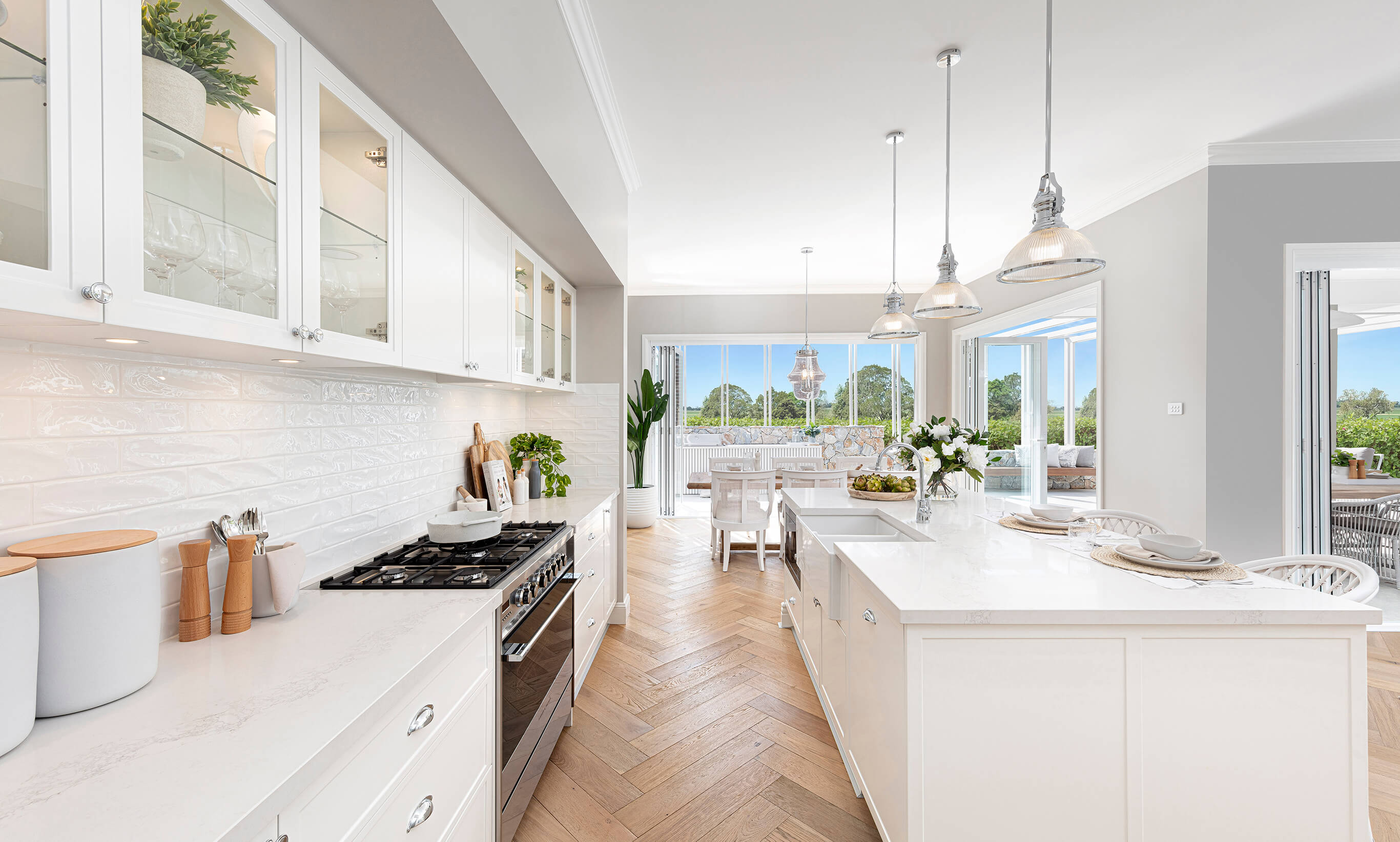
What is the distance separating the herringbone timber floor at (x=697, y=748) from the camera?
1.77 metres

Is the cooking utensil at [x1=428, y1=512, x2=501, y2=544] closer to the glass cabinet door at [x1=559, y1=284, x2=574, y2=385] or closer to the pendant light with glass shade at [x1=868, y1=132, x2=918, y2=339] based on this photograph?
the glass cabinet door at [x1=559, y1=284, x2=574, y2=385]

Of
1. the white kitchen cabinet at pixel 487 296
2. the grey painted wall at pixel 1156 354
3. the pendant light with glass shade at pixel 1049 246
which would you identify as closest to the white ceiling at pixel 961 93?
the grey painted wall at pixel 1156 354

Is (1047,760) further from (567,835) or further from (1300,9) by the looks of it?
(1300,9)

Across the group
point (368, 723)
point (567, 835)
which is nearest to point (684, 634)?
point (567, 835)

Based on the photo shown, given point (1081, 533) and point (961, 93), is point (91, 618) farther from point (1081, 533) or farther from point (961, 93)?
point (961, 93)

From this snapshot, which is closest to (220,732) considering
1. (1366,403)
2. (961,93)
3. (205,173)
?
(205,173)

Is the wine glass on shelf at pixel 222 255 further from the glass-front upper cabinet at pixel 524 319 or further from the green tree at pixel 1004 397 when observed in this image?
the green tree at pixel 1004 397

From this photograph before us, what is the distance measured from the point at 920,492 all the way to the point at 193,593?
7.99 ft

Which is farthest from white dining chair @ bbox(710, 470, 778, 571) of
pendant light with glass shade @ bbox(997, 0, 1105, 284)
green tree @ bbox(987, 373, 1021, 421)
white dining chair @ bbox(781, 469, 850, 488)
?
green tree @ bbox(987, 373, 1021, 421)

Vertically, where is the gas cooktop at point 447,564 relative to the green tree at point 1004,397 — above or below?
below

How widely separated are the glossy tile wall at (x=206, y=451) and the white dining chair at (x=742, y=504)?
8.57 feet

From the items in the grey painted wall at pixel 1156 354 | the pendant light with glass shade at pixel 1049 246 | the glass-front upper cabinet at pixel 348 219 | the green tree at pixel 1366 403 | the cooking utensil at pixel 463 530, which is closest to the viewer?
the glass-front upper cabinet at pixel 348 219

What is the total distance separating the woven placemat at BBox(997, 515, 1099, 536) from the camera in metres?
2.06

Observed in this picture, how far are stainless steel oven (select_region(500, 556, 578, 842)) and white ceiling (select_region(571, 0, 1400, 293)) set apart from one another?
A: 213 cm
